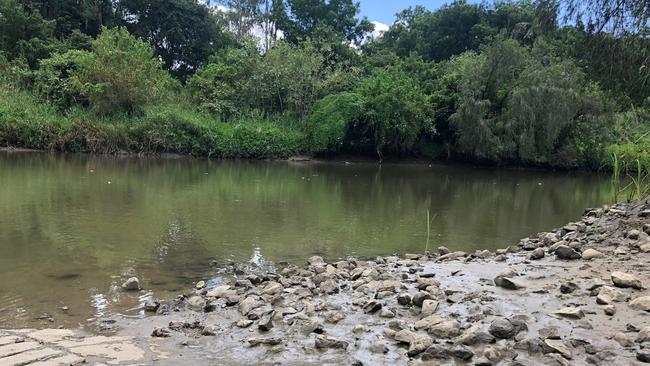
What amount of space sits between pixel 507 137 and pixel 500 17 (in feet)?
85.6

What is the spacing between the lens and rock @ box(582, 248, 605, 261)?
233 inches

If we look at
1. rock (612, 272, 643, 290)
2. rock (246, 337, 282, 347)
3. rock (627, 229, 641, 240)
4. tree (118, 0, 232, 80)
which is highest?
tree (118, 0, 232, 80)

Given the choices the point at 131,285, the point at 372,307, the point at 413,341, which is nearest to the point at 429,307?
the point at 372,307

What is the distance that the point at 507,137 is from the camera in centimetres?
2925

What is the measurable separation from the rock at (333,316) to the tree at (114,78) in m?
26.5

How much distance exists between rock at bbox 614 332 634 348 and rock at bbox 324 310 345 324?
204 centimetres

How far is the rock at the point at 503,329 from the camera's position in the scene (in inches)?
152

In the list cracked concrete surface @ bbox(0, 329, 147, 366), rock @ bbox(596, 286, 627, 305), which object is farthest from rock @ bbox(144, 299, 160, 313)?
rock @ bbox(596, 286, 627, 305)

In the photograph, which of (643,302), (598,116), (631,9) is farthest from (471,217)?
(598,116)

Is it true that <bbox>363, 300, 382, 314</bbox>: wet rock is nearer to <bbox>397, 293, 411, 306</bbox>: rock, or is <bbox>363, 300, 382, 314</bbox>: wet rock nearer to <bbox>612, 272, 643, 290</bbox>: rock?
<bbox>397, 293, 411, 306</bbox>: rock

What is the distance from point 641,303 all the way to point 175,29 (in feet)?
138

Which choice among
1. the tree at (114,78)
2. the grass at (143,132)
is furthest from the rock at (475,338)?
the tree at (114,78)

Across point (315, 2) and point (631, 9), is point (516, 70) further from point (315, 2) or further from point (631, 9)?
point (315, 2)

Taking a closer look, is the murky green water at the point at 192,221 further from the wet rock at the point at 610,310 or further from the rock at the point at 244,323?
the wet rock at the point at 610,310
